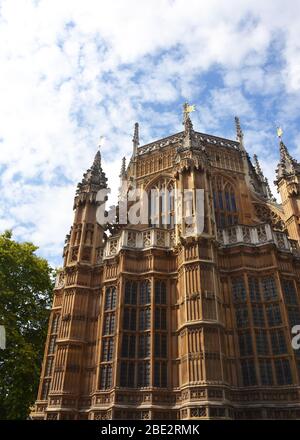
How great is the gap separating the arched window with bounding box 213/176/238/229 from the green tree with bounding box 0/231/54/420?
13931 mm

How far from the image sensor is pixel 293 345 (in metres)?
18.5

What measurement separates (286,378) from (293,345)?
162 cm

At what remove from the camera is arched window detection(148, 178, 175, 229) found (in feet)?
90.2

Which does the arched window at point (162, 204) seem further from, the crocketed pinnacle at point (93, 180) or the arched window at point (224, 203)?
the crocketed pinnacle at point (93, 180)

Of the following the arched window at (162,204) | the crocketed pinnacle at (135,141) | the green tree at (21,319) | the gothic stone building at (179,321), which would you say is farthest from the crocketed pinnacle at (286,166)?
the green tree at (21,319)

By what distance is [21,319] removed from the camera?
2564cm

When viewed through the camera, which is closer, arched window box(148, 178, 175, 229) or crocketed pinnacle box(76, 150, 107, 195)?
crocketed pinnacle box(76, 150, 107, 195)

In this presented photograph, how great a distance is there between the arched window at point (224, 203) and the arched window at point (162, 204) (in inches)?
130

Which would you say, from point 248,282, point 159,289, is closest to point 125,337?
point 159,289

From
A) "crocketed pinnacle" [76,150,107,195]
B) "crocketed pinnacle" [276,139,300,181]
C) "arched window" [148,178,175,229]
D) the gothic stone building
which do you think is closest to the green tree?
the gothic stone building

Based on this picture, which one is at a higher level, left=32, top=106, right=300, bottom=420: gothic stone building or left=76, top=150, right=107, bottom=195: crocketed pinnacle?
left=76, top=150, right=107, bottom=195: crocketed pinnacle

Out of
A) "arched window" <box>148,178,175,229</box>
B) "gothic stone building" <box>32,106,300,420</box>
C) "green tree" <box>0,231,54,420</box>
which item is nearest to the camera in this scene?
"gothic stone building" <box>32,106,300,420</box>

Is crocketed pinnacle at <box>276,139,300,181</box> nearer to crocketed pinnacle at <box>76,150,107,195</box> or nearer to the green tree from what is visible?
crocketed pinnacle at <box>76,150,107,195</box>
